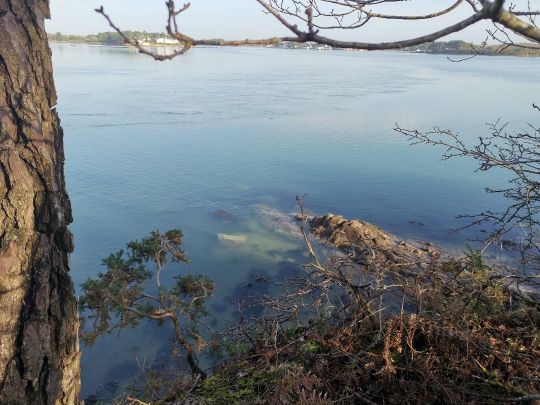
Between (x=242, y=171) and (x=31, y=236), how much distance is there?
13588mm

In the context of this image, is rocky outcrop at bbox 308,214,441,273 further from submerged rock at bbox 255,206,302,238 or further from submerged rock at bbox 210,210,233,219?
submerged rock at bbox 210,210,233,219

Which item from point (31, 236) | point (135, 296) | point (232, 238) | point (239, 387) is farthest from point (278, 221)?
point (239, 387)

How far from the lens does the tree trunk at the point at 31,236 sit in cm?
340

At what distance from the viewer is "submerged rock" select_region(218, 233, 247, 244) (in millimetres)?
12000

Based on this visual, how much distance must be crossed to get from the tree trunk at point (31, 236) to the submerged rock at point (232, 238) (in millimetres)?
7977

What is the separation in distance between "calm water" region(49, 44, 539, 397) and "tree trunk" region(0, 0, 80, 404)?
Result: 449 centimetres

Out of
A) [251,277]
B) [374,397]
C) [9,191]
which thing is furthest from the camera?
[251,277]

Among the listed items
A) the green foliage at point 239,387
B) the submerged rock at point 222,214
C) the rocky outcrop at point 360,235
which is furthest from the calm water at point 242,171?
the green foliage at point 239,387

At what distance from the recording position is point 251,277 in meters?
10.4

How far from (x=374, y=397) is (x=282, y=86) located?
3684cm

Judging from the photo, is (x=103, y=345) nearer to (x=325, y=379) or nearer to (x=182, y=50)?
(x=325, y=379)

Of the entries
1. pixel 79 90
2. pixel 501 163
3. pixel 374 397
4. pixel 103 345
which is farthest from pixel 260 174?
pixel 79 90

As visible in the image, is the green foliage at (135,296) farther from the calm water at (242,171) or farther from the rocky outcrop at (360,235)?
the rocky outcrop at (360,235)

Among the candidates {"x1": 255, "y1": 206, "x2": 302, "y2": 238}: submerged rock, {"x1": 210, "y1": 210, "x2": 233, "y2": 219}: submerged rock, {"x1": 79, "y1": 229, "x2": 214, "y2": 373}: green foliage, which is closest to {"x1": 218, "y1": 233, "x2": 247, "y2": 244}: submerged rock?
{"x1": 255, "y1": 206, "x2": 302, "y2": 238}: submerged rock
